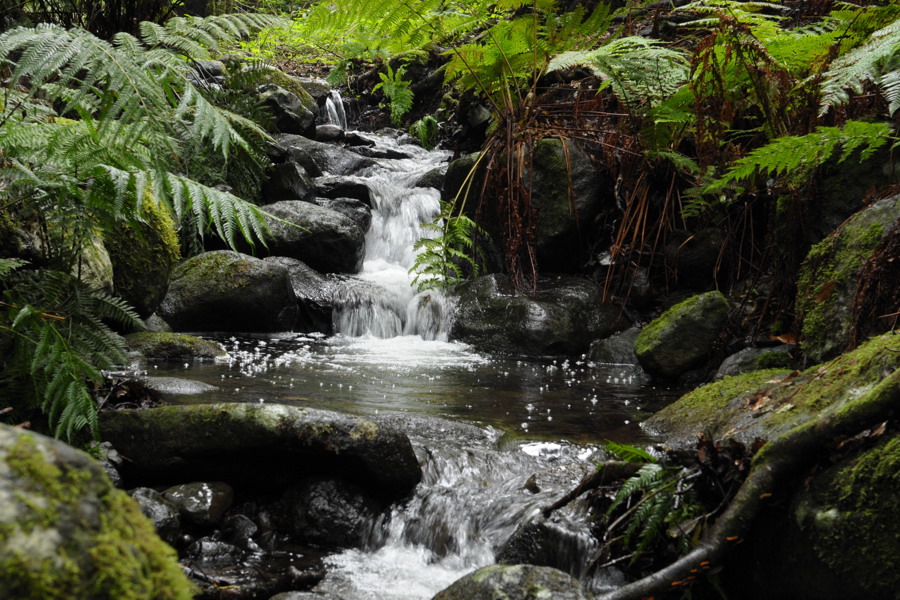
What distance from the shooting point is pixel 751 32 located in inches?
185

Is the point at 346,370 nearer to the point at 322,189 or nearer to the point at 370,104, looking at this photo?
the point at 322,189

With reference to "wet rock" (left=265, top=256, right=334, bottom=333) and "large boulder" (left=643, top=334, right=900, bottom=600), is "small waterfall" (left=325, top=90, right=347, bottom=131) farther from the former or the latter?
"large boulder" (left=643, top=334, right=900, bottom=600)

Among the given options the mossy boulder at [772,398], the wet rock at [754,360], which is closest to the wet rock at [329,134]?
the wet rock at [754,360]

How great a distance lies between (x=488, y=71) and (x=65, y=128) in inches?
191

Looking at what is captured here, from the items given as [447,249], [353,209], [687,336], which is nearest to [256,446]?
[687,336]

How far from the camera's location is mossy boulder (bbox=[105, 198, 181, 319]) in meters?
5.65

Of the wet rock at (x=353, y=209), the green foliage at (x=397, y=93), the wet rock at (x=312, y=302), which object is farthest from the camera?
the green foliage at (x=397, y=93)

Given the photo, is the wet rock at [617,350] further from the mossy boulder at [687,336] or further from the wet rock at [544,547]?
the wet rock at [544,547]

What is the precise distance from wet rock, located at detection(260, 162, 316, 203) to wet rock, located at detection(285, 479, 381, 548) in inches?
311

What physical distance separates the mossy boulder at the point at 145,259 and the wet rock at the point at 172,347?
24cm

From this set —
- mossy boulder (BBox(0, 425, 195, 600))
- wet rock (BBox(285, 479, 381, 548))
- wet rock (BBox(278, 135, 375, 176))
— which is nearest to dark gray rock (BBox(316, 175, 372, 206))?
wet rock (BBox(278, 135, 375, 176))

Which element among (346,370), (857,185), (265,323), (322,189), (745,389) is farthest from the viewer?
(322,189)

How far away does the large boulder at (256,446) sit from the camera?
2.90 metres

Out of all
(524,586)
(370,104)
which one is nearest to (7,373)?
(524,586)
